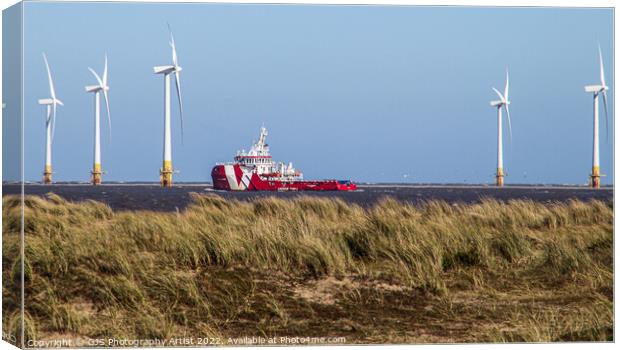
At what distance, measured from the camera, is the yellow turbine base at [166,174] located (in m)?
18.5

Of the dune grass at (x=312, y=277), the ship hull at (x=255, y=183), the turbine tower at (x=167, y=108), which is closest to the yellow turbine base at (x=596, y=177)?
the dune grass at (x=312, y=277)

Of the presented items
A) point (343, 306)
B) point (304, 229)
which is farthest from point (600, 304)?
point (304, 229)

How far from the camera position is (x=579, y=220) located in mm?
19172

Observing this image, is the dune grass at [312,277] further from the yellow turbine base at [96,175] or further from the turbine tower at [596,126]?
the turbine tower at [596,126]

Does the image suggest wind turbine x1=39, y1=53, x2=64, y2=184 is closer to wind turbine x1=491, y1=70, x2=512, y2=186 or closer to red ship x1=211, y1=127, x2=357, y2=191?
red ship x1=211, y1=127, x2=357, y2=191

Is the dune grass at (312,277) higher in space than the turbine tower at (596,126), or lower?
lower

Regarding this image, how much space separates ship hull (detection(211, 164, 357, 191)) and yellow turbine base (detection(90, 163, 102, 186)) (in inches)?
102

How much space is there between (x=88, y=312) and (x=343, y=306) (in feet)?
11.5

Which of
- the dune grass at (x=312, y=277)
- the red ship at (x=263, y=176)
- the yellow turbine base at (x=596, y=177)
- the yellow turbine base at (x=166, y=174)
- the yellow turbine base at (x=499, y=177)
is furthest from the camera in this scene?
the yellow turbine base at (x=166, y=174)

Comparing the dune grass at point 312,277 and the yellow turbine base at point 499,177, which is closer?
the dune grass at point 312,277

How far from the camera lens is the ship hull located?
18.6m

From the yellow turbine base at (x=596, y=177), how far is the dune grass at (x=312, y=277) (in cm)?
103

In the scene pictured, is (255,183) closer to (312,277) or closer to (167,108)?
(167,108)

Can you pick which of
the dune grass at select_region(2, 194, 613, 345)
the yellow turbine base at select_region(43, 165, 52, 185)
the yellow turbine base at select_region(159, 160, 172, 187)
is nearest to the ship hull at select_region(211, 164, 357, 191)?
the dune grass at select_region(2, 194, 613, 345)
